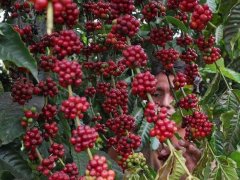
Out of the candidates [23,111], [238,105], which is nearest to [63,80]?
[23,111]

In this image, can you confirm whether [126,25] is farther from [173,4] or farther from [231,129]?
[231,129]

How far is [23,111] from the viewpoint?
1.24 meters

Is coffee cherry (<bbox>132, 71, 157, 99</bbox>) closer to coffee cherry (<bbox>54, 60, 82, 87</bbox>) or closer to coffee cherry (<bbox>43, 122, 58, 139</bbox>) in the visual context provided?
coffee cherry (<bbox>54, 60, 82, 87</bbox>)

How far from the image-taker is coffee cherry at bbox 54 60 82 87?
93 cm

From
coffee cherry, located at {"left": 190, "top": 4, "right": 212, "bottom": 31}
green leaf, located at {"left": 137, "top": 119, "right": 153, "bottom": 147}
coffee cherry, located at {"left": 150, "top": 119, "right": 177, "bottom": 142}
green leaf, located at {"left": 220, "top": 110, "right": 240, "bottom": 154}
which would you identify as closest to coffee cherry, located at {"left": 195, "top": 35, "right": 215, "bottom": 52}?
coffee cherry, located at {"left": 190, "top": 4, "right": 212, "bottom": 31}

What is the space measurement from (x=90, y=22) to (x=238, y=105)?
56 centimetres

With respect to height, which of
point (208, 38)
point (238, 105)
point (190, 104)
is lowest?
point (238, 105)

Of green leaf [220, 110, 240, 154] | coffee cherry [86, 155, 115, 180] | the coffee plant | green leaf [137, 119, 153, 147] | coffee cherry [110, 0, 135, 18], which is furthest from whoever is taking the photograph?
green leaf [137, 119, 153, 147]

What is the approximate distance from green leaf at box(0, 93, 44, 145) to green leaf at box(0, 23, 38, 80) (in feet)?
0.41

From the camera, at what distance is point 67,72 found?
932 millimetres

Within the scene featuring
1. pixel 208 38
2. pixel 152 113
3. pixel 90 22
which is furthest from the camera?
pixel 90 22

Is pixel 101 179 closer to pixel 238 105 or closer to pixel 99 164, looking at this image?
pixel 99 164

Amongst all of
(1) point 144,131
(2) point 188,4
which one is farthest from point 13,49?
(1) point 144,131

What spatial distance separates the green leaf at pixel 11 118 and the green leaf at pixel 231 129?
0.60 metres
